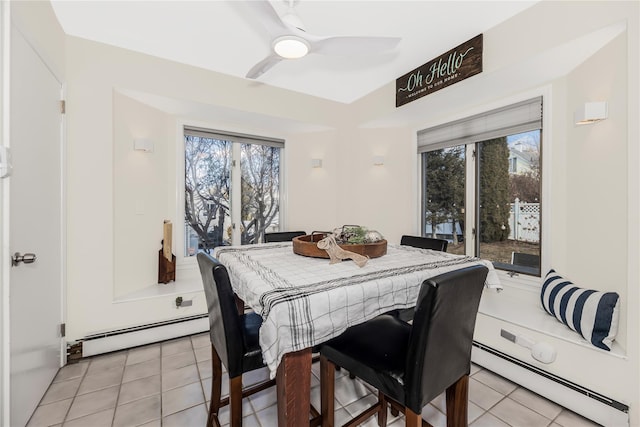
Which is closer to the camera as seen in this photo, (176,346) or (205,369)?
(205,369)

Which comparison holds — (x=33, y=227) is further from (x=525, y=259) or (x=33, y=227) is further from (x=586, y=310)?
(x=525, y=259)

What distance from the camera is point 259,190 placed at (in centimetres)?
378

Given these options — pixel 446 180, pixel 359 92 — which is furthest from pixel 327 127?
pixel 446 180

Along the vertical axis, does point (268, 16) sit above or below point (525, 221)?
above

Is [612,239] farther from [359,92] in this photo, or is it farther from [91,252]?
[91,252]

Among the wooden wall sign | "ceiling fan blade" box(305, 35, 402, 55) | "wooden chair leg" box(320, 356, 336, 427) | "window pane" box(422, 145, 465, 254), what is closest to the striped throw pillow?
"window pane" box(422, 145, 465, 254)

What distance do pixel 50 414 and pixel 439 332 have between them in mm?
2248

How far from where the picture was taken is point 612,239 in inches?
71.5

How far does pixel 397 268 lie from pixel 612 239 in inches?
61.7

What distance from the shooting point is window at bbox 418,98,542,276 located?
98.1 inches

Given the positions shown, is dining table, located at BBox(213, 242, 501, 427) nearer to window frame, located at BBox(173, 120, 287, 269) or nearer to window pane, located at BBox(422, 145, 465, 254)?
window pane, located at BBox(422, 145, 465, 254)

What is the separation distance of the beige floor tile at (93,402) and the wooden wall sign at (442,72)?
3.46 meters

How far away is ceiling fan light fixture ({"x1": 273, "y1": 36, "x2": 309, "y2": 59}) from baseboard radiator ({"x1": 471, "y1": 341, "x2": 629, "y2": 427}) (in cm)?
248

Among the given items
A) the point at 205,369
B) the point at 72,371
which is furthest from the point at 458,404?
the point at 72,371
